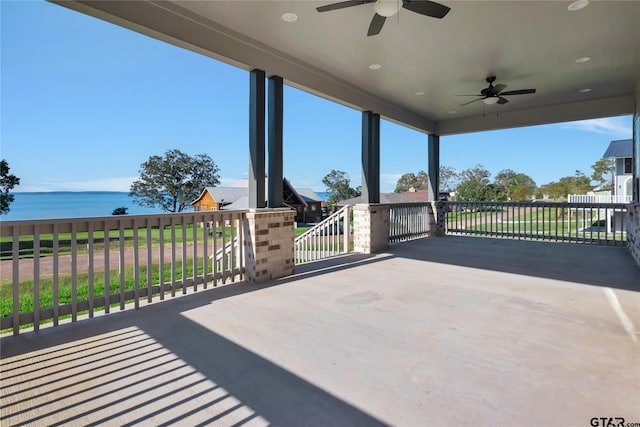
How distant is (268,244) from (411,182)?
38613mm

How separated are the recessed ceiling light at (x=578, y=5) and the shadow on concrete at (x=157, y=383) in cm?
439

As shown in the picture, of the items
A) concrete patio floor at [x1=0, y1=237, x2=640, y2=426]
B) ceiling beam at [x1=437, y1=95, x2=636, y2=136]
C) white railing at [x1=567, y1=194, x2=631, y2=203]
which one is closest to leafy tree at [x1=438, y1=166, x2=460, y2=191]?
white railing at [x1=567, y1=194, x2=631, y2=203]

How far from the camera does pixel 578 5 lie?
3.41m

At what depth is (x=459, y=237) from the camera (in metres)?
8.34

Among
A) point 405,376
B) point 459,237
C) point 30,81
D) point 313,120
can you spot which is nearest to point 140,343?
point 405,376

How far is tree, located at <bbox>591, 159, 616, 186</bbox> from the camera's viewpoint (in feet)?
80.9

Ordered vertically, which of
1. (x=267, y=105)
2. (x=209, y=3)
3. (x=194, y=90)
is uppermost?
(x=194, y=90)

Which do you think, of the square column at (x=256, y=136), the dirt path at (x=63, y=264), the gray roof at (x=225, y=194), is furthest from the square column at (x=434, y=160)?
the gray roof at (x=225, y=194)

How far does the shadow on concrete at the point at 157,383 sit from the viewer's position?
1.58m

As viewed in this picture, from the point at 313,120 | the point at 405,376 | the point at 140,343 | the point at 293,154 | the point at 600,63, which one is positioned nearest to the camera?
the point at 405,376

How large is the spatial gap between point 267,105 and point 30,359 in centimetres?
369

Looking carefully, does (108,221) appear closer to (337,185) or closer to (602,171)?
(602,171)

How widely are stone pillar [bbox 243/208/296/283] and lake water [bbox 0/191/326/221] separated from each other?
3.68 ft

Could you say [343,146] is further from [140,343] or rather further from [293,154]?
[140,343]
